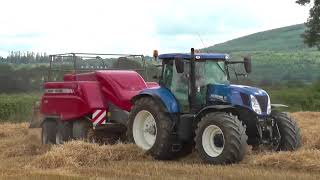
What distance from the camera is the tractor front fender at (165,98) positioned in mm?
11008

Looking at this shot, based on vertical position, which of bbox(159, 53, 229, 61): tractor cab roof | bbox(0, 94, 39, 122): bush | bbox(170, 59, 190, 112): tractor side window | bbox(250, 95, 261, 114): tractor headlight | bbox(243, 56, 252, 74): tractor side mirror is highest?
bbox(159, 53, 229, 61): tractor cab roof

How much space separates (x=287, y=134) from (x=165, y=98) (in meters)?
2.33

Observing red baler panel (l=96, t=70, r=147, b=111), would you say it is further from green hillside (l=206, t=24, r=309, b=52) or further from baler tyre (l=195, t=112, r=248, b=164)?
green hillside (l=206, t=24, r=309, b=52)

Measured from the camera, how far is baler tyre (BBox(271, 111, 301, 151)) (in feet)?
35.0

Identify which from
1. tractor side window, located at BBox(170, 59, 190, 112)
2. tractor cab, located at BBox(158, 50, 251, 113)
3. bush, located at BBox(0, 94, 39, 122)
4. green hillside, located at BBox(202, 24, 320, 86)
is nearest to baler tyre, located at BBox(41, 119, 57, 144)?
tractor cab, located at BBox(158, 50, 251, 113)

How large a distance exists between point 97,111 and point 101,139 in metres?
0.62

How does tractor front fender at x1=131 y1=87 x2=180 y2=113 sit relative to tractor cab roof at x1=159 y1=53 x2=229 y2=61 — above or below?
below

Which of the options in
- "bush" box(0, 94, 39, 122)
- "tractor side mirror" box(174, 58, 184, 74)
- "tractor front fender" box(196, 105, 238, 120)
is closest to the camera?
"tractor front fender" box(196, 105, 238, 120)

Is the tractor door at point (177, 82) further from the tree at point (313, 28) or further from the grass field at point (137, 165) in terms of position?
the tree at point (313, 28)

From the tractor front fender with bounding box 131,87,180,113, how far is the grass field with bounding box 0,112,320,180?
0.99m

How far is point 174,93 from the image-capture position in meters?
11.3

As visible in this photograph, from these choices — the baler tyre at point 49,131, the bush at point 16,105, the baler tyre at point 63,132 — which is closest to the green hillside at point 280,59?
the bush at point 16,105

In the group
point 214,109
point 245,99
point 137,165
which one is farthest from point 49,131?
point 245,99

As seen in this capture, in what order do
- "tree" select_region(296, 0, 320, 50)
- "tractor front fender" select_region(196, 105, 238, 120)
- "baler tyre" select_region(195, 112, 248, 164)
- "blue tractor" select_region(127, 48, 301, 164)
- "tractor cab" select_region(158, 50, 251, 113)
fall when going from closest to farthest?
"baler tyre" select_region(195, 112, 248, 164) < "blue tractor" select_region(127, 48, 301, 164) < "tractor front fender" select_region(196, 105, 238, 120) < "tractor cab" select_region(158, 50, 251, 113) < "tree" select_region(296, 0, 320, 50)
